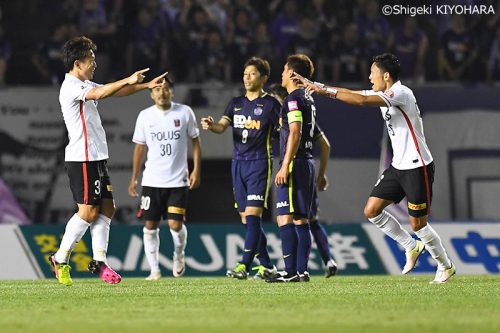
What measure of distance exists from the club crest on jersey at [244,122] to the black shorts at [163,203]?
1.09 meters

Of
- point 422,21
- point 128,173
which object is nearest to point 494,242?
point 422,21

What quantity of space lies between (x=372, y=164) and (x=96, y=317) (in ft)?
31.6

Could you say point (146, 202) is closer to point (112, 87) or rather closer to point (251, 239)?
point (251, 239)

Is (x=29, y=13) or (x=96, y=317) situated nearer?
(x=96, y=317)

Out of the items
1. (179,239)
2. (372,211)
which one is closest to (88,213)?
(179,239)

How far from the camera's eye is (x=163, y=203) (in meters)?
12.5

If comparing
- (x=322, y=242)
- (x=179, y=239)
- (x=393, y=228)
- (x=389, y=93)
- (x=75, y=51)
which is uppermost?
(x=75, y=51)

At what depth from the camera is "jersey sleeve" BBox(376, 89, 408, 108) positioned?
33.3 ft

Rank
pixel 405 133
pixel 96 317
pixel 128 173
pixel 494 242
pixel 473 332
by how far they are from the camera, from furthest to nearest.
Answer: pixel 128 173
pixel 494 242
pixel 405 133
pixel 96 317
pixel 473 332

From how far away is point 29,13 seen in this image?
17.5 m

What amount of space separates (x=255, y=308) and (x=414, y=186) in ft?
10.0

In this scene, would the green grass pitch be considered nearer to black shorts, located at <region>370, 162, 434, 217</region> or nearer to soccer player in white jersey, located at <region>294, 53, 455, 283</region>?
soccer player in white jersey, located at <region>294, 53, 455, 283</region>

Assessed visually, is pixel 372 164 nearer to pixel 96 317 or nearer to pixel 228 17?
pixel 228 17

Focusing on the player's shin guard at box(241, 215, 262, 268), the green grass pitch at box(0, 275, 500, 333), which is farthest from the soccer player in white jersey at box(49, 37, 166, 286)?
the player's shin guard at box(241, 215, 262, 268)
